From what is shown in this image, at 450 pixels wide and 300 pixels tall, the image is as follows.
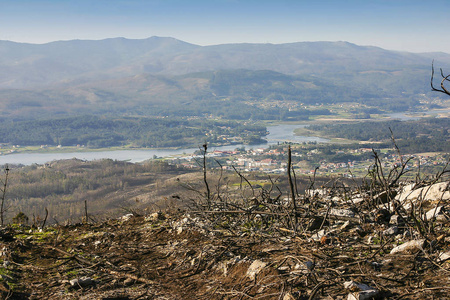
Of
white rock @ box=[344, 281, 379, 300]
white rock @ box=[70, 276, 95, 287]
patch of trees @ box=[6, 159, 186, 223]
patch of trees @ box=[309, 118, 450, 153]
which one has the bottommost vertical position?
patch of trees @ box=[6, 159, 186, 223]

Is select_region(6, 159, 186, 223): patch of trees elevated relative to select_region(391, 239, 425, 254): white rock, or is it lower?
lower

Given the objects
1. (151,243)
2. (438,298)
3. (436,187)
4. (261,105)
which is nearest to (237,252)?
(151,243)

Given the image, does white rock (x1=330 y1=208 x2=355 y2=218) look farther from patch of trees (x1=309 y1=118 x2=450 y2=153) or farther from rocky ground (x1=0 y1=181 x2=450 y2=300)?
patch of trees (x1=309 y1=118 x2=450 y2=153)

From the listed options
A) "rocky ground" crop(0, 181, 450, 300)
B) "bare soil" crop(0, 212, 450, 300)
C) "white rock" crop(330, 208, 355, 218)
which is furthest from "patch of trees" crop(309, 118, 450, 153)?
"bare soil" crop(0, 212, 450, 300)

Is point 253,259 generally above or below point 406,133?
above

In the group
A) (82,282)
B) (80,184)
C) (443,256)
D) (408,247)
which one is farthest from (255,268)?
(80,184)

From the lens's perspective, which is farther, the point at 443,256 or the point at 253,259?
Answer: the point at 253,259

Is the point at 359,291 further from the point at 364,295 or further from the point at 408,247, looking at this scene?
the point at 408,247

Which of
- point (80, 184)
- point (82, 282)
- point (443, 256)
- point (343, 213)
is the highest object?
point (443, 256)

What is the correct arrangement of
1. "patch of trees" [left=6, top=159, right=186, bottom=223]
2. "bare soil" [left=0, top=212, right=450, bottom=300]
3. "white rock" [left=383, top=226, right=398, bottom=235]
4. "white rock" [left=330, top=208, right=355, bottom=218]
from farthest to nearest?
"patch of trees" [left=6, top=159, right=186, bottom=223] → "white rock" [left=330, top=208, right=355, bottom=218] → "white rock" [left=383, top=226, right=398, bottom=235] → "bare soil" [left=0, top=212, right=450, bottom=300]
